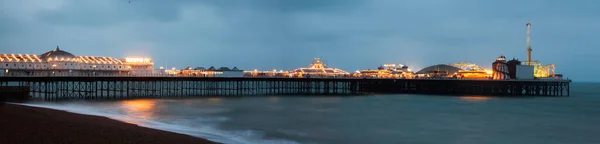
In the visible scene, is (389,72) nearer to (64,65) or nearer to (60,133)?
(64,65)

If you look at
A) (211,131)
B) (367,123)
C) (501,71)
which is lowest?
(367,123)

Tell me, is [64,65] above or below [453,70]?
above

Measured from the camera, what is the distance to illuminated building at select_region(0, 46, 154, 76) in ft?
175

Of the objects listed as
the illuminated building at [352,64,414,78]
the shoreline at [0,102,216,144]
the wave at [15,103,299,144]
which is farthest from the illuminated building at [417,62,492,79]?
the shoreline at [0,102,216,144]

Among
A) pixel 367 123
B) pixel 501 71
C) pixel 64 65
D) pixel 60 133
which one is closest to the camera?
pixel 60 133

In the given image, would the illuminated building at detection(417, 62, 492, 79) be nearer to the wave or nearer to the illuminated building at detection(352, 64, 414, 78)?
the illuminated building at detection(352, 64, 414, 78)

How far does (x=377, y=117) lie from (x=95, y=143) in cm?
2056

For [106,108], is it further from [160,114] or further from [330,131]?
[330,131]

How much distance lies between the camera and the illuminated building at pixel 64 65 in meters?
53.3

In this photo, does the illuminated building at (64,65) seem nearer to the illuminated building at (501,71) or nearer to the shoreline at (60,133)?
the shoreline at (60,133)

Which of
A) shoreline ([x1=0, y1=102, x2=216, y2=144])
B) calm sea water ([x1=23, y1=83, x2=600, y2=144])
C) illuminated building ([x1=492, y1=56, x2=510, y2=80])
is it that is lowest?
calm sea water ([x1=23, y1=83, x2=600, y2=144])

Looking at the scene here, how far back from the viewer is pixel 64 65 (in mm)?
58000

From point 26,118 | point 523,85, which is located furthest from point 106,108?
point 523,85

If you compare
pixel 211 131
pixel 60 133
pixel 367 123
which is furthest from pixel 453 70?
pixel 60 133
